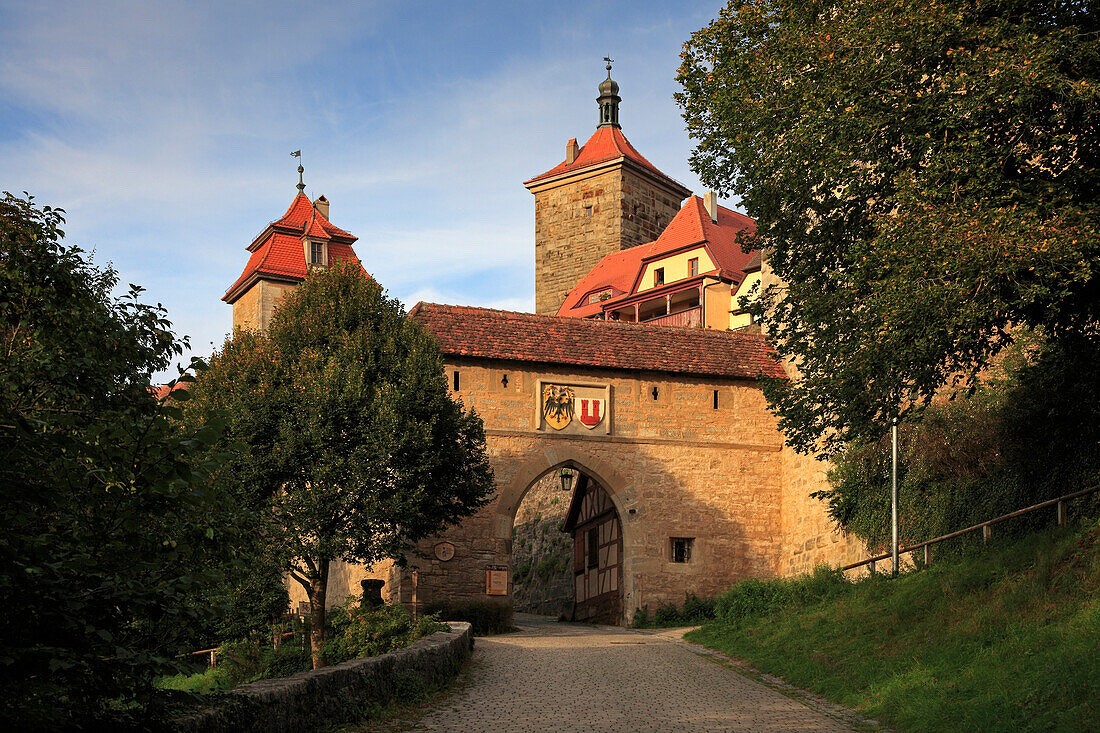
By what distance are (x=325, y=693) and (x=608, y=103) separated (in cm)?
5905

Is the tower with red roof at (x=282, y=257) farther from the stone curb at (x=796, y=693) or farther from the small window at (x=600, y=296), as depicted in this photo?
the stone curb at (x=796, y=693)

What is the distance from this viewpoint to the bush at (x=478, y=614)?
2509cm

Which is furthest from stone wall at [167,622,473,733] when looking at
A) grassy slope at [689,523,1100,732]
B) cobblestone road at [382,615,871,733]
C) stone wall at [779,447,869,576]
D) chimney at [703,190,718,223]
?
chimney at [703,190,718,223]

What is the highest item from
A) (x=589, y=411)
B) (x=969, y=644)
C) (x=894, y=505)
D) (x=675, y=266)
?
(x=675, y=266)

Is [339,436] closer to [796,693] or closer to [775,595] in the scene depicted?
[775,595]

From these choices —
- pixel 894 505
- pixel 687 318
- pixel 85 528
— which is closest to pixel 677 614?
pixel 894 505

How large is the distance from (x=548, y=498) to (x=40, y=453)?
3571cm

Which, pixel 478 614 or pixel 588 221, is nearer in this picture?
pixel 478 614

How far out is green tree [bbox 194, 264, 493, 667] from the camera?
20938 millimetres

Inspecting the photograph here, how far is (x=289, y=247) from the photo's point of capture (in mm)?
48594

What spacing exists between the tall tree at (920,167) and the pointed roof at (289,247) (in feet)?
113

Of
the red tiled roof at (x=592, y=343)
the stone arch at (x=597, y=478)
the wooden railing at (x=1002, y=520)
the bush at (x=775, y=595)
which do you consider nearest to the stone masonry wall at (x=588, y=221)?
the red tiled roof at (x=592, y=343)

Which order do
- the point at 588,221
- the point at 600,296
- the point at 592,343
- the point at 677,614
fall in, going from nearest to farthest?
the point at 677,614, the point at 592,343, the point at 600,296, the point at 588,221

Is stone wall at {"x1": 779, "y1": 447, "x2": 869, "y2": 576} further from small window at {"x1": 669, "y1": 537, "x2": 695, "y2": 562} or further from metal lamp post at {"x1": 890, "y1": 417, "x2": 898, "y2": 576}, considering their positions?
metal lamp post at {"x1": 890, "y1": 417, "x2": 898, "y2": 576}
